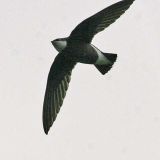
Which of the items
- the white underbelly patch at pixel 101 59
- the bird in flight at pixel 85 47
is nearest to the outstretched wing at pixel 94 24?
the bird in flight at pixel 85 47

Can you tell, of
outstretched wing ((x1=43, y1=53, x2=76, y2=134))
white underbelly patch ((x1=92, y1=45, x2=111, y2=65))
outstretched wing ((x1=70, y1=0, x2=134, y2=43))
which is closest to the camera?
outstretched wing ((x1=70, y1=0, x2=134, y2=43))

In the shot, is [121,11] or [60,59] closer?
[121,11]

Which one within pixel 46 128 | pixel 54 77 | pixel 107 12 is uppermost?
pixel 107 12

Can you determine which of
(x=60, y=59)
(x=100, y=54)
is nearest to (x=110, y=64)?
(x=100, y=54)

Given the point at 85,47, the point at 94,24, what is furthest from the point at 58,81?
the point at 94,24

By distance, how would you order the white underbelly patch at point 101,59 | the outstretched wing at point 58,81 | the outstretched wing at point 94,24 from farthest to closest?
the outstretched wing at point 58,81, the white underbelly patch at point 101,59, the outstretched wing at point 94,24

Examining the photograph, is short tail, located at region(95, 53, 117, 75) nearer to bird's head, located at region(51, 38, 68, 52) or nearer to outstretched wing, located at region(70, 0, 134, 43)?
outstretched wing, located at region(70, 0, 134, 43)

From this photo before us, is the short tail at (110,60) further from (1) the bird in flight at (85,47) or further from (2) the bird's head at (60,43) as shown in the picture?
(2) the bird's head at (60,43)

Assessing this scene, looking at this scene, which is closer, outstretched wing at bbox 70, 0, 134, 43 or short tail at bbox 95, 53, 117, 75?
outstretched wing at bbox 70, 0, 134, 43

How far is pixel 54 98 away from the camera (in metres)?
5.21

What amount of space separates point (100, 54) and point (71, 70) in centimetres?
40

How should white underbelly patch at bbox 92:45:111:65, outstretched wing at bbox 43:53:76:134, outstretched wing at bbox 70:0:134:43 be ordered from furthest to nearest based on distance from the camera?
outstretched wing at bbox 43:53:76:134
white underbelly patch at bbox 92:45:111:65
outstretched wing at bbox 70:0:134:43

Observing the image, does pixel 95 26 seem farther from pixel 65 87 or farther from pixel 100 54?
pixel 65 87

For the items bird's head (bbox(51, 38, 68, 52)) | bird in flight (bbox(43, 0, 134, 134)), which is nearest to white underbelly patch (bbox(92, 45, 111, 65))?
bird in flight (bbox(43, 0, 134, 134))
